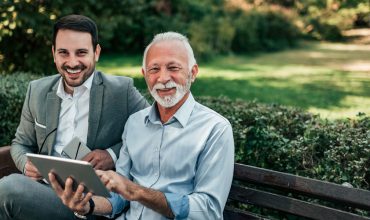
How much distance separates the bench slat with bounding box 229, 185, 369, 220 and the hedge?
536 millimetres

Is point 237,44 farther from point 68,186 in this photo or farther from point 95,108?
point 68,186

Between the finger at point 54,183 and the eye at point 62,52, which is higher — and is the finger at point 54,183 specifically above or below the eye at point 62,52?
below

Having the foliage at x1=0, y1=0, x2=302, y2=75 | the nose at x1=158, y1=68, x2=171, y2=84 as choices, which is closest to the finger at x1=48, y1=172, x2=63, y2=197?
the nose at x1=158, y1=68, x2=171, y2=84

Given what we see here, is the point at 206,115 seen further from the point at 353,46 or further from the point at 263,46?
the point at 353,46

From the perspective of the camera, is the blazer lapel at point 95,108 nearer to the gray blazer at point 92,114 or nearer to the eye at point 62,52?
the gray blazer at point 92,114

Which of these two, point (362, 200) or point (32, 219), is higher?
point (362, 200)

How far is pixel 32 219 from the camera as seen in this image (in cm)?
314

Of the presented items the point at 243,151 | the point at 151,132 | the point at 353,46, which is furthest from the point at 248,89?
the point at 353,46

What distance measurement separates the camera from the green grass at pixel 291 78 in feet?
31.2

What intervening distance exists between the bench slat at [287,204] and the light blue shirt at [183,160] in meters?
0.36

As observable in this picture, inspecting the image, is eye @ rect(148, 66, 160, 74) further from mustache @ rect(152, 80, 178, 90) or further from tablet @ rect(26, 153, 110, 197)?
tablet @ rect(26, 153, 110, 197)

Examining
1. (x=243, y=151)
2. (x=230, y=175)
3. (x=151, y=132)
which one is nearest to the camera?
(x=230, y=175)

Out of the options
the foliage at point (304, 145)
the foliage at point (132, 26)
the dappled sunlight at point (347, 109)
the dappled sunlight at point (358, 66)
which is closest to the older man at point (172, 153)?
the foliage at point (304, 145)

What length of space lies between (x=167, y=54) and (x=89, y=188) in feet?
2.85
